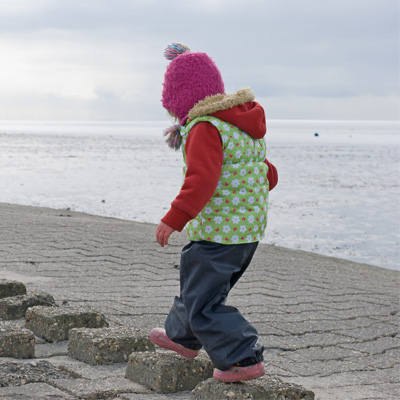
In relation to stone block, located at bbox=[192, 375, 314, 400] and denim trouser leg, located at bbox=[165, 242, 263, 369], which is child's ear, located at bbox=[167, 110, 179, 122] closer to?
denim trouser leg, located at bbox=[165, 242, 263, 369]

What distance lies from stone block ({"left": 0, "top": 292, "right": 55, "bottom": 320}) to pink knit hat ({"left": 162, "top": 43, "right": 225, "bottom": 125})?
5.15ft

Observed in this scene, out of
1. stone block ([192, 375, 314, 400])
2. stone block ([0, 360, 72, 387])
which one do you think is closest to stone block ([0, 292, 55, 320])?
stone block ([0, 360, 72, 387])

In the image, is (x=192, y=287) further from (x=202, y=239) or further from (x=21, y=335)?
(x=21, y=335)

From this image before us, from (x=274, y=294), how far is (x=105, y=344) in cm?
223

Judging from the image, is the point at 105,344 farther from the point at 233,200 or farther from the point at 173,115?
the point at 173,115

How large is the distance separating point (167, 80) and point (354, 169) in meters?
A: 24.5

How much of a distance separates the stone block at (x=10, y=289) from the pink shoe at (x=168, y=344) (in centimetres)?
147

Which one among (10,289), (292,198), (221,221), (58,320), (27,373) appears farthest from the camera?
(292,198)

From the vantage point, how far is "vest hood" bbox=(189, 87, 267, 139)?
274cm

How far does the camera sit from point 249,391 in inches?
104

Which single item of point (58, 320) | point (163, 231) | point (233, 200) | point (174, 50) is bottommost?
point (58, 320)

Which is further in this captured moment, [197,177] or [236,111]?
[236,111]

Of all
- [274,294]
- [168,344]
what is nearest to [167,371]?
[168,344]

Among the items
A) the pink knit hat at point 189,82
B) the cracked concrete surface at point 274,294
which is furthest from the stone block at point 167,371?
the pink knit hat at point 189,82
